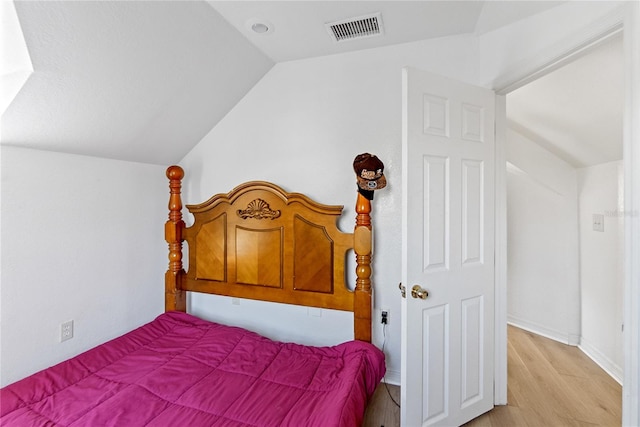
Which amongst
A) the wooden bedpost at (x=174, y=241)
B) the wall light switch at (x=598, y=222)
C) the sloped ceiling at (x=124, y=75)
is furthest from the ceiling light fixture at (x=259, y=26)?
the wall light switch at (x=598, y=222)

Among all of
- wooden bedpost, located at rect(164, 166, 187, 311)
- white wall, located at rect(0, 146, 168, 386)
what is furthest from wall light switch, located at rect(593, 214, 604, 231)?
white wall, located at rect(0, 146, 168, 386)

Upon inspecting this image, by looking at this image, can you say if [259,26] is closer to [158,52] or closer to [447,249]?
[158,52]

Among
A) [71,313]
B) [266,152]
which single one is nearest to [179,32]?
[266,152]

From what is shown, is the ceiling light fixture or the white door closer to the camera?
the white door

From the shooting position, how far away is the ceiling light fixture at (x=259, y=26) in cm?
185

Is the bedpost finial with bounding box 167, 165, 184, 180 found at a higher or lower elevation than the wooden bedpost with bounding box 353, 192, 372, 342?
higher

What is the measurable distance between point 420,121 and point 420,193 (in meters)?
0.38

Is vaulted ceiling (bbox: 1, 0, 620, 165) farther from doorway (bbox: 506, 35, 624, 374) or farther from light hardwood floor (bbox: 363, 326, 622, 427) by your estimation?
light hardwood floor (bbox: 363, 326, 622, 427)

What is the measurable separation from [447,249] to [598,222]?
1.85 meters

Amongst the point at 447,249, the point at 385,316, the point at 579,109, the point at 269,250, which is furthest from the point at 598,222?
the point at 269,250

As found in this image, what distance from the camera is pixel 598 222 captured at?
8.16 feet

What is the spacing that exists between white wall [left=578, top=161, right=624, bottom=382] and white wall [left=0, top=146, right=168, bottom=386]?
364cm

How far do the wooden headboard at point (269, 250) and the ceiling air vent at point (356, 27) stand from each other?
1.09 m

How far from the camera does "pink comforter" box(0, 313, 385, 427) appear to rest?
51.1 inches
